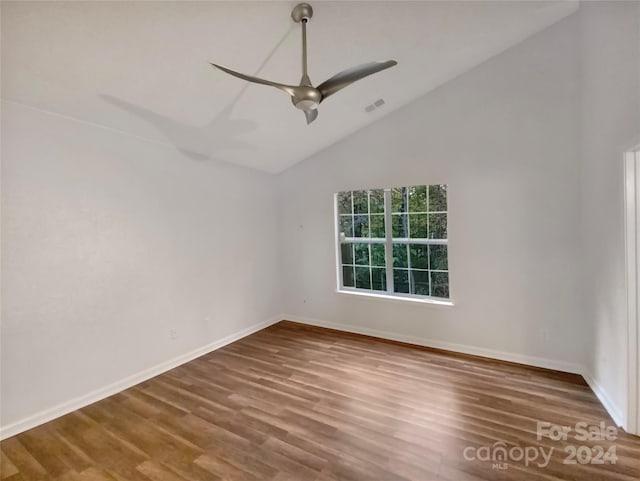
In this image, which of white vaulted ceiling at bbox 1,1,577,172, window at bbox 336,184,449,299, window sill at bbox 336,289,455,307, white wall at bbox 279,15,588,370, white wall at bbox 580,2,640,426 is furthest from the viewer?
window at bbox 336,184,449,299

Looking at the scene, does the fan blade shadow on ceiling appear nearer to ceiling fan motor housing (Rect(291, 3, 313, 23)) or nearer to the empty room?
the empty room

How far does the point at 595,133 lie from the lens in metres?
2.43

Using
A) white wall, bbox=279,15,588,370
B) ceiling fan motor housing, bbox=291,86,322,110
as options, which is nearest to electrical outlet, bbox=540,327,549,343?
white wall, bbox=279,15,588,370

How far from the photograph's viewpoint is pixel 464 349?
11.2ft

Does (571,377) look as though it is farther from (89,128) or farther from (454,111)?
(89,128)

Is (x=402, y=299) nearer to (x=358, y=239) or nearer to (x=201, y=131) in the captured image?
(x=358, y=239)

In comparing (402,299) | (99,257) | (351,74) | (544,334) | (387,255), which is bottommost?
(544,334)

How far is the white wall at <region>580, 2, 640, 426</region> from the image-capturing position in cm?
192

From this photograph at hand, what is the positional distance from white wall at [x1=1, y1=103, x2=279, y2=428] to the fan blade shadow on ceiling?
0.51 feet

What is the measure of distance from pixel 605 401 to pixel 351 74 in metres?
3.26

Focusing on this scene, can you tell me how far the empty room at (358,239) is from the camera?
193cm

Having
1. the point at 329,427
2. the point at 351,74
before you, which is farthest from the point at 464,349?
the point at 351,74

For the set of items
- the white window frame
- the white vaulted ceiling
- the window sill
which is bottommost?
the window sill

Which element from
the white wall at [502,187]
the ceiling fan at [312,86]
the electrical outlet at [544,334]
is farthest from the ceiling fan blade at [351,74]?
the electrical outlet at [544,334]
